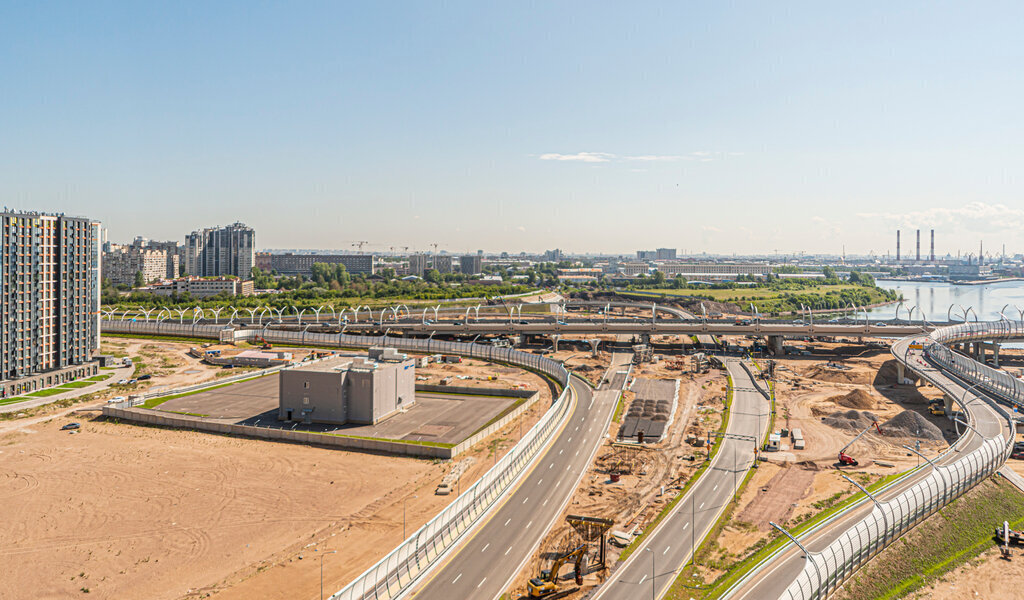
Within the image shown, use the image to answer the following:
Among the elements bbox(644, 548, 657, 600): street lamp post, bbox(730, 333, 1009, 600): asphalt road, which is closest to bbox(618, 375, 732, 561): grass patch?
bbox(644, 548, 657, 600): street lamp post

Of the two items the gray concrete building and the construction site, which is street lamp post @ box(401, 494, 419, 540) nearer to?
the construction site

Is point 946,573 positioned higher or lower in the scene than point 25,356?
lower

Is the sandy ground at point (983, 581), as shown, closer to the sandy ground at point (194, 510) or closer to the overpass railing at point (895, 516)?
the overpass railing at point (895, 516)

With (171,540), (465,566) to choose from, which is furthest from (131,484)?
(465,566)

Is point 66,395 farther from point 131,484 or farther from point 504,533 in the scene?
point 504,533

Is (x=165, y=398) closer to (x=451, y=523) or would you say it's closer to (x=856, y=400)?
(x=451, y=523)
